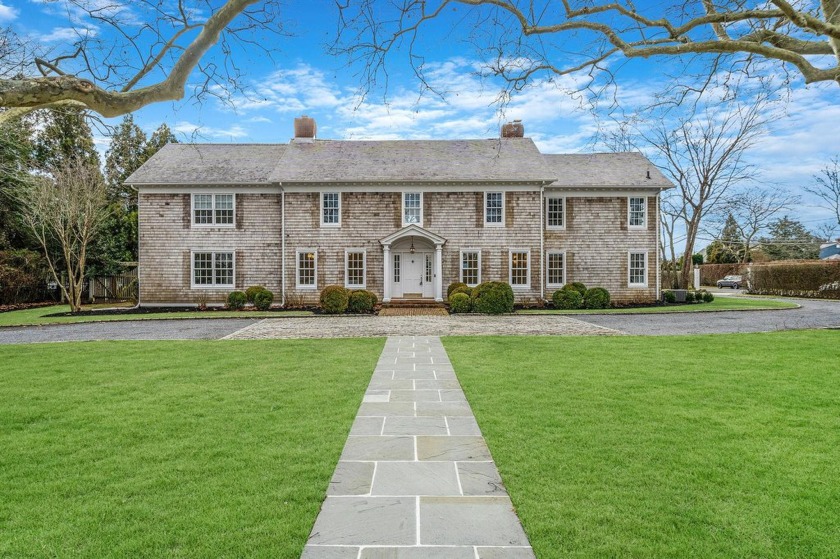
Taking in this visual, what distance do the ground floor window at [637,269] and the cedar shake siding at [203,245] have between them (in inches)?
645

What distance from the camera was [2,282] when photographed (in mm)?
21594

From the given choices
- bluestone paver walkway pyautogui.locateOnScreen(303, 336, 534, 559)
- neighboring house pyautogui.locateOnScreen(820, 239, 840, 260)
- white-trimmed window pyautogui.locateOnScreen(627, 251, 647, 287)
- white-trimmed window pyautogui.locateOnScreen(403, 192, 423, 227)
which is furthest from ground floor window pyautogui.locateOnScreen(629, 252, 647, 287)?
neighboring house pyautogui.locateOnScreen(820, 239, 840, 260)

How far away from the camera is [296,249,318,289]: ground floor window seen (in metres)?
21.8

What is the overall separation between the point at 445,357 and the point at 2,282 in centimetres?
2268

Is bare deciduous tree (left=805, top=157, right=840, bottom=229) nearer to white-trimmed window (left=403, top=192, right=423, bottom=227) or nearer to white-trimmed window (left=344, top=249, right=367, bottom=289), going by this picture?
white-trimmed window (left=403, top=192, right=423, bottom=227)

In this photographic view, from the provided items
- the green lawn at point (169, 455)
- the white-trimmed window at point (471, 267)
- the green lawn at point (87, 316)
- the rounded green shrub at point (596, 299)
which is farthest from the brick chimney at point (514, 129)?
the green lawn at point (169, 455)

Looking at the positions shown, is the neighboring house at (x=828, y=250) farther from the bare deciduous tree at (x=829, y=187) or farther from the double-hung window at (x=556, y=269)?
the double-hung window at (x=556, y=269)

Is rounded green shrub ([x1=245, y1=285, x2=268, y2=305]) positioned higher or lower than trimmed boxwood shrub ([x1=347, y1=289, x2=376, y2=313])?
higher

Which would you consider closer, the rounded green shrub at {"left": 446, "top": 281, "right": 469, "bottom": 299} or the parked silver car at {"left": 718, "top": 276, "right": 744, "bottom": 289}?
the rounded green shrub at {"left": 446, "top": 281, "right": 469, "bottom": 299}

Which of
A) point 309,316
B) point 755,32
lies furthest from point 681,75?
point 309,316

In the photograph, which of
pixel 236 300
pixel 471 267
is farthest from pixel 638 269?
pixel 236 300

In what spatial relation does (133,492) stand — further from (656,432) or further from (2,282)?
(2,282)

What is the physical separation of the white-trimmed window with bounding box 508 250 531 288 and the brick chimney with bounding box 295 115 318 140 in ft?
38.8

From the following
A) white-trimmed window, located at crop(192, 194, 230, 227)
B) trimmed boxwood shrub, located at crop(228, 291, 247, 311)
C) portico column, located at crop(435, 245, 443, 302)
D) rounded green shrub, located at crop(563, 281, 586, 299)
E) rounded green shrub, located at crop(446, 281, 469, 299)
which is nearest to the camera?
rounded green shrub, located at crop(446, 281, 469, 299)
